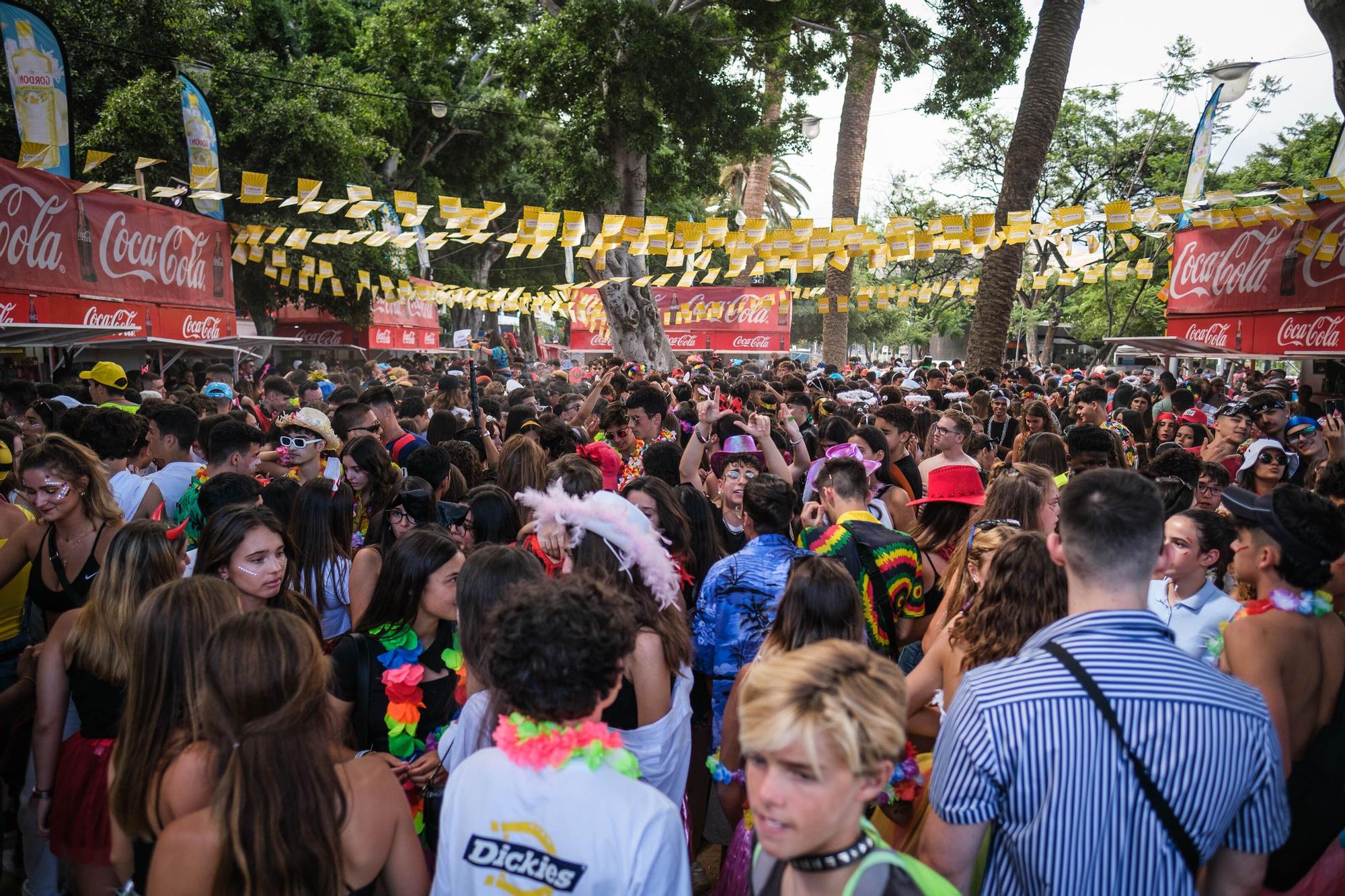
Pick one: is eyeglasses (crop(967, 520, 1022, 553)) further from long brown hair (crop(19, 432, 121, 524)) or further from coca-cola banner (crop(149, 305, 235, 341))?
coca-cola banner (crop(149, 305, 235, 341))

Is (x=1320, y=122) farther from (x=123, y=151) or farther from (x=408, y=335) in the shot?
(x=123, y=151)

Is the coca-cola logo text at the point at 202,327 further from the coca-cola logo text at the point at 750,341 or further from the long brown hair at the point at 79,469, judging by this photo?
the coca-cola logo text at the point at 750,341

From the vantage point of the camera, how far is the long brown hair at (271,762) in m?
2.15

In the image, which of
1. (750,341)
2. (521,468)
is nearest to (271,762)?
(521,468)

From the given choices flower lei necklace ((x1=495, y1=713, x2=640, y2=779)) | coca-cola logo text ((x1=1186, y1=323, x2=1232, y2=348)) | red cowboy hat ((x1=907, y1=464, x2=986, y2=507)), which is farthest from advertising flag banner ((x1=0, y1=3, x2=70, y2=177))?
coca-cola logo text ((x1=1186, y1=323, x2=1232, y2=348))

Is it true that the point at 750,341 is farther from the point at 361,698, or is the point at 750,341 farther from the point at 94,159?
the point at 361,698

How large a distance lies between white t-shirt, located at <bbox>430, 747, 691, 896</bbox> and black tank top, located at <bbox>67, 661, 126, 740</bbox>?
1.85 metres

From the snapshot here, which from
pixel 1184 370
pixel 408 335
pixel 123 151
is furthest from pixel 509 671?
pixel 1184 370

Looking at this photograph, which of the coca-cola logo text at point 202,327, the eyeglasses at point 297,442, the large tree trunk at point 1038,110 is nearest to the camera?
the eyeglasses at point 297,442

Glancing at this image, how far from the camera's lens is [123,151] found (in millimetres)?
17172

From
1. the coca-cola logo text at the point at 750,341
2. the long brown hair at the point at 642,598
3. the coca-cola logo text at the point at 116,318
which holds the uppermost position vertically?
the coca-cola logo text at the point at 116,318

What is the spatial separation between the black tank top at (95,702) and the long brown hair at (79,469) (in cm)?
130

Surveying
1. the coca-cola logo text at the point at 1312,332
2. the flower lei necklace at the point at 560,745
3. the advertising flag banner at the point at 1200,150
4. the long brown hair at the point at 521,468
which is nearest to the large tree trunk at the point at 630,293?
the advertising flag banner at the point at 1200,150

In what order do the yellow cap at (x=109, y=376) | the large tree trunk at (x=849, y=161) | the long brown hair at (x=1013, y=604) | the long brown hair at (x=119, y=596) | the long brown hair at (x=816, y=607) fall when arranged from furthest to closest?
the large tree trunk at (x=849, y=161) < the yellow cap at (x=109, y=376) < the long brown hair at (x=119, y=596) < the long brown hair at (x=816, y=607) < the long brown hair at (x=1013, y=604)
